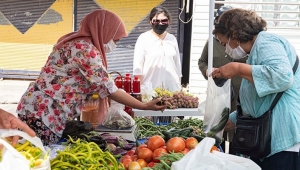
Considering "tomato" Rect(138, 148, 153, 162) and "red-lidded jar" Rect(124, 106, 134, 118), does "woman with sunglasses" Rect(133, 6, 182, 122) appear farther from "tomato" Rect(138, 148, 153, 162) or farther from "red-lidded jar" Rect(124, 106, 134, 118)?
"tomato" Rect(138, 148, 153, 162)

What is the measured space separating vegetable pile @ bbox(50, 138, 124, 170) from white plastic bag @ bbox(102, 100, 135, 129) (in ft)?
4.39

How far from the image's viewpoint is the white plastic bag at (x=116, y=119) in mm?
4109

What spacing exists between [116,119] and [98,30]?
97 cm

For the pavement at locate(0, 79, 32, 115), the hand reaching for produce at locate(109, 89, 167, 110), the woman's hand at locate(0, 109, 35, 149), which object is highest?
the woman's hand at locate(0, 109, 35, 149)

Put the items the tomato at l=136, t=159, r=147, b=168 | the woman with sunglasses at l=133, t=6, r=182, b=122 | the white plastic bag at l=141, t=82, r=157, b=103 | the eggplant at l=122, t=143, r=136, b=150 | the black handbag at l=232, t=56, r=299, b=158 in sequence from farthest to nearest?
the woman with sunglasses at l=133, t=6, r=182, b=122, the white plastic bag at l=141, t=82, r=157, b=103, the eggplant at l=122, t=143, r=136, b=150, the black handbag at l=232, t=56, r=299, b=158, the tomato at l=136, t=159, r=147, b=168

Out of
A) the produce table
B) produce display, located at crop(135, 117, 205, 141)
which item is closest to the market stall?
the produce table

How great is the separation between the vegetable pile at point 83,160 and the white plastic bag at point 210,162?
0.47 metres

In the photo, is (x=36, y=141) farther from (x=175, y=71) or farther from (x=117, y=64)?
(x=117, y=64)

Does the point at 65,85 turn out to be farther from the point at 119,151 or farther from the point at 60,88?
the point at 119,151

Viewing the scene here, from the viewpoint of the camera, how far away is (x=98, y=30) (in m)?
3.74

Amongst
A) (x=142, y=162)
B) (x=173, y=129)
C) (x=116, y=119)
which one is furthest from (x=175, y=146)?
(x=116, y=119)

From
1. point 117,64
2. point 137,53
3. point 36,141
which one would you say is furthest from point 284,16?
point 36,141

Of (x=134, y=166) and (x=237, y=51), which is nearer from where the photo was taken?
(x=134, y=166)

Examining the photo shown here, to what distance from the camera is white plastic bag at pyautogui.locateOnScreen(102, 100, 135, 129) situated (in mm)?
4109
